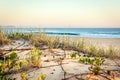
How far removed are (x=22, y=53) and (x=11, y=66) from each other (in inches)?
86.1

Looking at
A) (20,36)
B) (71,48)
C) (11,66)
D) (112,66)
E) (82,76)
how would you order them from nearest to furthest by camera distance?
(82,76) → (11,66) → (112,66) → (71,48) → (20,36)

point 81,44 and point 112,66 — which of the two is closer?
point 112,66

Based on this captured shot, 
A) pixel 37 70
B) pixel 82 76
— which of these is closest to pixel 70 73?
pixel 82 76

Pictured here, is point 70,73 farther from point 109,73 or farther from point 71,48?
point 71,48

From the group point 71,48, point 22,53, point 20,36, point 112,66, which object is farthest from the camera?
point 20,36

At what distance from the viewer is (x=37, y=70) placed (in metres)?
4.85

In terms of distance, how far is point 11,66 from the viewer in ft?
15.5

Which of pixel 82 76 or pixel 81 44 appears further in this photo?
pixel 81 44

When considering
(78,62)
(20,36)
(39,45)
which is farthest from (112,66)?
(20,36)

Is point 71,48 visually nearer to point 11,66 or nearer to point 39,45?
point 39,45

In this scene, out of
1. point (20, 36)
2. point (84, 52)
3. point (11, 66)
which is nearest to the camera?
point (11, 66)

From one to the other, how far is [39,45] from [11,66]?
3.62 meters

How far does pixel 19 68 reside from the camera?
475cm

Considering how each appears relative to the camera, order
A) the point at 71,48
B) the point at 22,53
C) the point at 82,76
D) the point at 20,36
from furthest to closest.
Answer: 1. the point at 20,36
2. the point at 71,48
3. the point at 22,53
4. the point at 82,76
